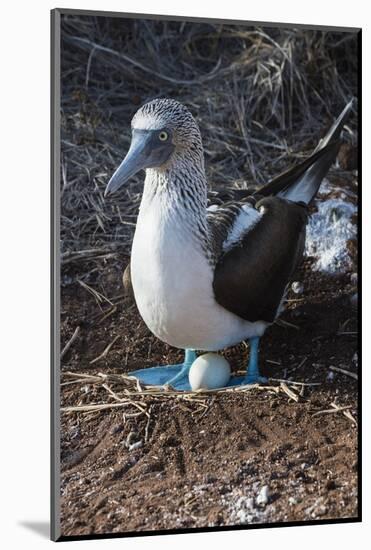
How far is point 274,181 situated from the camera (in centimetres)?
448

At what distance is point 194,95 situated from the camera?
450 cm

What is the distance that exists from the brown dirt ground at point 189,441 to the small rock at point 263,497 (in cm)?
1

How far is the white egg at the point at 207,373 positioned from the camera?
4098 mm

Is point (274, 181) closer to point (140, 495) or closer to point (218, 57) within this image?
point (218, 57)

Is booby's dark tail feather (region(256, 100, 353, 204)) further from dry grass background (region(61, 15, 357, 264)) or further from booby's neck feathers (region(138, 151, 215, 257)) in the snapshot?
booby's neck feathers (region(138, 151, 215, 257))

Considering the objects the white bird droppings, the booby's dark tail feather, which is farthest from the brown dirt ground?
the booby's dark tail feather

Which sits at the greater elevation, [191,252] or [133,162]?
[133,162]

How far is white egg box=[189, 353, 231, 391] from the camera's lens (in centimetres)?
410

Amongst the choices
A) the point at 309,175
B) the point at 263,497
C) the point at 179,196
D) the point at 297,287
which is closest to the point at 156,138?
the point at 179,196

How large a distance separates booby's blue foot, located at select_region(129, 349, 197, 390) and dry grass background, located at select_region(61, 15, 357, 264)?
48 centimetres

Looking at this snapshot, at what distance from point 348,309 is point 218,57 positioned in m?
1.14

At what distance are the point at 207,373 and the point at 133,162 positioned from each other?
2.70 ft

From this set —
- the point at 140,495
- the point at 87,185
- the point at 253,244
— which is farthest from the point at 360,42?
the point at 140,495

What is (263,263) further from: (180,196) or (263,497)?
(263,497)
